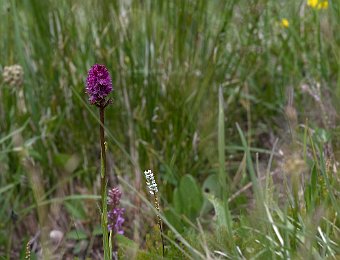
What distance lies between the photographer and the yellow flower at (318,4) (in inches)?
104

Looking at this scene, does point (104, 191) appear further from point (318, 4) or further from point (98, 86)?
point (318, 4)

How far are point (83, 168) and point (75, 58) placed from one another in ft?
1.25

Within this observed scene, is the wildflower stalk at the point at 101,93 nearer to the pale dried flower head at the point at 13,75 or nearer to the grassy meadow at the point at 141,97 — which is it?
the grassy meadow at the point at 141,97

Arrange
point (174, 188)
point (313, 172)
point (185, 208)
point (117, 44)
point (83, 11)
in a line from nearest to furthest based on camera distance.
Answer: point (313, 172) → point (185, 208) → point (174, 188) → point (117, 44) → point (83, 11)

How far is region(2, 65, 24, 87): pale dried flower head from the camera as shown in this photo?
2.27 metres

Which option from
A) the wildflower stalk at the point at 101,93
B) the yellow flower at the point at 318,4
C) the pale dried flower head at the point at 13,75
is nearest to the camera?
the wildflower stalk at the point at 101,93

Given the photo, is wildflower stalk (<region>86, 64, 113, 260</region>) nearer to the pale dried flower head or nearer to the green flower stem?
the green flower stem

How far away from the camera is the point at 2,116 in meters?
2.39

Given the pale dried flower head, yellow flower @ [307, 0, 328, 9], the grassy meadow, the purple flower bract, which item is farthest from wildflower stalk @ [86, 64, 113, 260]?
yellow flower @ [307, 0, 328, 9]

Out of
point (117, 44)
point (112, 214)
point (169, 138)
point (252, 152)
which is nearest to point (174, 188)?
point (169, 138)

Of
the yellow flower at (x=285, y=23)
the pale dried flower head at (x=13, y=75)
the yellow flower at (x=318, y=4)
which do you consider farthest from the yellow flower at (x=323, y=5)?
the pale dried flower head at (x=13, y=75)

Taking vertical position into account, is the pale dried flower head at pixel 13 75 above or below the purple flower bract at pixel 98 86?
below

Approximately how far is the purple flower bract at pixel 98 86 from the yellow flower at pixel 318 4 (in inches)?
61.0

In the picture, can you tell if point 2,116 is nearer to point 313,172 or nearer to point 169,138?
point 169,138
